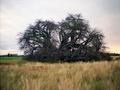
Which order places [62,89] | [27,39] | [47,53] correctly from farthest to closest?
[27,39], [47,53], [62,89]

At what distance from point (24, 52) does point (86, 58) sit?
702 cm

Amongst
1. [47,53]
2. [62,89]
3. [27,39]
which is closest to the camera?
[62,89]

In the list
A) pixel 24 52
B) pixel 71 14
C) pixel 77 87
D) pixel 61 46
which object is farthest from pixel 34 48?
pixel 77 87

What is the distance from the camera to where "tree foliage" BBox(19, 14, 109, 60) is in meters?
27.0

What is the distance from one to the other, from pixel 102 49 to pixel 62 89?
22.3 meters

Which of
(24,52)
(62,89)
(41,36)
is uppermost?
(41,36)

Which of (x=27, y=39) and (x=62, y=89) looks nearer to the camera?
(x=62, y=89)

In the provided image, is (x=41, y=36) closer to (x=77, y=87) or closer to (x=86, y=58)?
(x=86, y=58)

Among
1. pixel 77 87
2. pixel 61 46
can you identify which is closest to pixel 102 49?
pixel 61 46

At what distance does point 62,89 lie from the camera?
237 inches

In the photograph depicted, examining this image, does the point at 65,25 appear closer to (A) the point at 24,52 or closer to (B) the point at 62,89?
(A) the point at 24,52

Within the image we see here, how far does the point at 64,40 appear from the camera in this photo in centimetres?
2891

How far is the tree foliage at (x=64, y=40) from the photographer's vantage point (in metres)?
27.0

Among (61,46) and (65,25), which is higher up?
(65,25)
